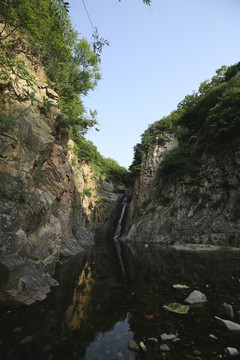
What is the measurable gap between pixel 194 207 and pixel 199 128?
15.5m

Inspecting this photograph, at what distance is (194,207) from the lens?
68.3 feet

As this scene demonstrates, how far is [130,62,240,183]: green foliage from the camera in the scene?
786 inches

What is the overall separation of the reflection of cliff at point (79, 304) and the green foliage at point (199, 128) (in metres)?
20.2

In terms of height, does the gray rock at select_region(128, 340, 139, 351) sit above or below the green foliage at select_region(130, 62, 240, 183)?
below

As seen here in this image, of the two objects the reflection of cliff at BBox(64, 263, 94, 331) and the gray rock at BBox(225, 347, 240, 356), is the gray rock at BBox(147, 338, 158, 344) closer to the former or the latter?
the gray rock at BBox(225, 347, 240, 356)

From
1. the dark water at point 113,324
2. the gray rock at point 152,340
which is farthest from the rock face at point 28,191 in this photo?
the gray rock at point 152,340

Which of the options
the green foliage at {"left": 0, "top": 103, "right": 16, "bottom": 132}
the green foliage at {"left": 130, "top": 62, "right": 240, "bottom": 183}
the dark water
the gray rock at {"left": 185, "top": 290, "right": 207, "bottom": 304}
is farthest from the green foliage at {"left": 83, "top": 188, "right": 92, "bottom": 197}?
the gray rock at {"left": 185, "top": 290, "right": 207, "bottom": 304}

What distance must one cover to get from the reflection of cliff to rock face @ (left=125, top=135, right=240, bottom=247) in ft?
45.9

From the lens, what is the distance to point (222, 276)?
679cm

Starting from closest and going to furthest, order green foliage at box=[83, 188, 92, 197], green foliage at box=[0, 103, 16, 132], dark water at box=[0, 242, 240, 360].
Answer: dark water at box=[0, 242, 240, 360]
green foliage at box=[0, 103, 16, 132]
green foliage at box=[83, 188, 92, 197]

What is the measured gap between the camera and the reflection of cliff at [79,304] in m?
3.48

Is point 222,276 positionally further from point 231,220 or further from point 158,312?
point 231,220

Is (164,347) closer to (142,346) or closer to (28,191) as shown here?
(142,346)

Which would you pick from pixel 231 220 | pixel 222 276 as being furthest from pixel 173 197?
pixel 222 276
